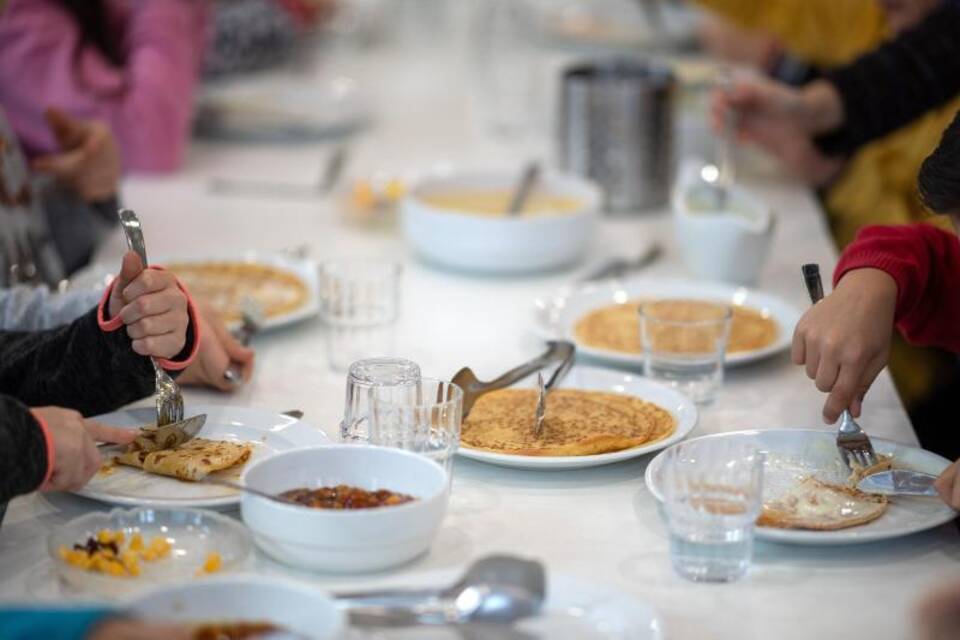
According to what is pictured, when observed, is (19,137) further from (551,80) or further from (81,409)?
(551,80)

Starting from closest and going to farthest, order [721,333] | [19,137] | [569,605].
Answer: [569,605]
[721,333]
[19,137]

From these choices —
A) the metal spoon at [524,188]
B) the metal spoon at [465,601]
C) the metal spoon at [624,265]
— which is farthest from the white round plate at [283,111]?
the metal spoon at [465,601]

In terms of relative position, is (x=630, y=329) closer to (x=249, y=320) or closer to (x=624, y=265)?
(x=624, y=265)

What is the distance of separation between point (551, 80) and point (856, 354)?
2.10m

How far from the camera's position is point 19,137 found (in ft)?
8.20

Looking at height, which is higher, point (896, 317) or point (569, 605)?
point (896, 317)

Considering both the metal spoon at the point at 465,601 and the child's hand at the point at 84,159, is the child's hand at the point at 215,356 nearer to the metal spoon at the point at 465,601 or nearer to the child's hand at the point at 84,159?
the metal spoon at the point at 465,601

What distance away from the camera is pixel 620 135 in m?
2.54

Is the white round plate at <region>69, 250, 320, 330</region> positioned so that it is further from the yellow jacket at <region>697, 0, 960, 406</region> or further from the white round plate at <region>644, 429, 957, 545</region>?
the yellow jacket at <region>697, 0, 960, 406</region>

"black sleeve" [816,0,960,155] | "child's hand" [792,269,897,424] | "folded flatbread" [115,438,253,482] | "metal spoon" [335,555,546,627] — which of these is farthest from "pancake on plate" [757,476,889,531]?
"black sleeve" [816,0,960,155]

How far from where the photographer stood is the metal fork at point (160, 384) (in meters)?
1.46

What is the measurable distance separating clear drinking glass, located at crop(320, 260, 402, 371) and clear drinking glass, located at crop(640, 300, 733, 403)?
0.37 metres

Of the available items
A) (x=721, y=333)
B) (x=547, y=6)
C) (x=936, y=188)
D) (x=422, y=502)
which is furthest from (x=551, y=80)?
(x=422, y=502)

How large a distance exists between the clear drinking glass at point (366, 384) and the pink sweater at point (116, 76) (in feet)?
4.14
